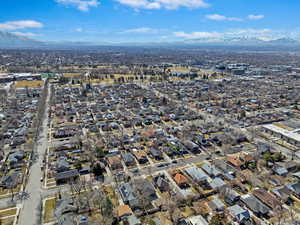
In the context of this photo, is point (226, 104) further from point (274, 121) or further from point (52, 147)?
point (52, 147)

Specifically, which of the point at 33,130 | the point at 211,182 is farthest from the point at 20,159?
the point at 211,182

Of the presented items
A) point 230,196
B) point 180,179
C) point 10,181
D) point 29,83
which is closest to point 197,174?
point 180,179

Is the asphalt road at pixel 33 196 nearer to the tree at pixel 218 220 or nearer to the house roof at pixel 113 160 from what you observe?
the house roof at pixel 113 160

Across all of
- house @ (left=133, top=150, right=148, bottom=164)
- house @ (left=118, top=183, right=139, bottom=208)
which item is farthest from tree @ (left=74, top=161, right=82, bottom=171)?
house @ (left=133, top=150, right=148, bottom=164)

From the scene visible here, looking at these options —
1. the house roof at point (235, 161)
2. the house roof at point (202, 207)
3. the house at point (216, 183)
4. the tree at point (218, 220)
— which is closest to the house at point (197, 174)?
the house at point (216, 183)

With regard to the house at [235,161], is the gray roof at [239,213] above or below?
below

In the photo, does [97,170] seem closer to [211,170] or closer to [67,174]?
[67,174]

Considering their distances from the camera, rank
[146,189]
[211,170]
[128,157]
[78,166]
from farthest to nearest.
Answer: [128,157] < [78,166] < [211,170] < [146,189]
